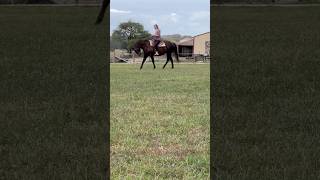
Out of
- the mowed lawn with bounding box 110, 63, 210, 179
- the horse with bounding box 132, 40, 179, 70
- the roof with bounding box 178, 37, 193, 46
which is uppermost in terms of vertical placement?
the roof with bounding box 178, 37, 193, 46

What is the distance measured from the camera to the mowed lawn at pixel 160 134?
509 cm

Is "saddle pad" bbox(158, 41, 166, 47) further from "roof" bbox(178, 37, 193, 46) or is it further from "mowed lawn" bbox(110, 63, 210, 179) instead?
"mowed lawn" bbox(110, 63, 210, 179)

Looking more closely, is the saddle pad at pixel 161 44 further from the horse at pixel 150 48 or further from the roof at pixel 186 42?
the roof at pixel 186 42

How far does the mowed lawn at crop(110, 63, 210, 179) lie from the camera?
5.09 metres
